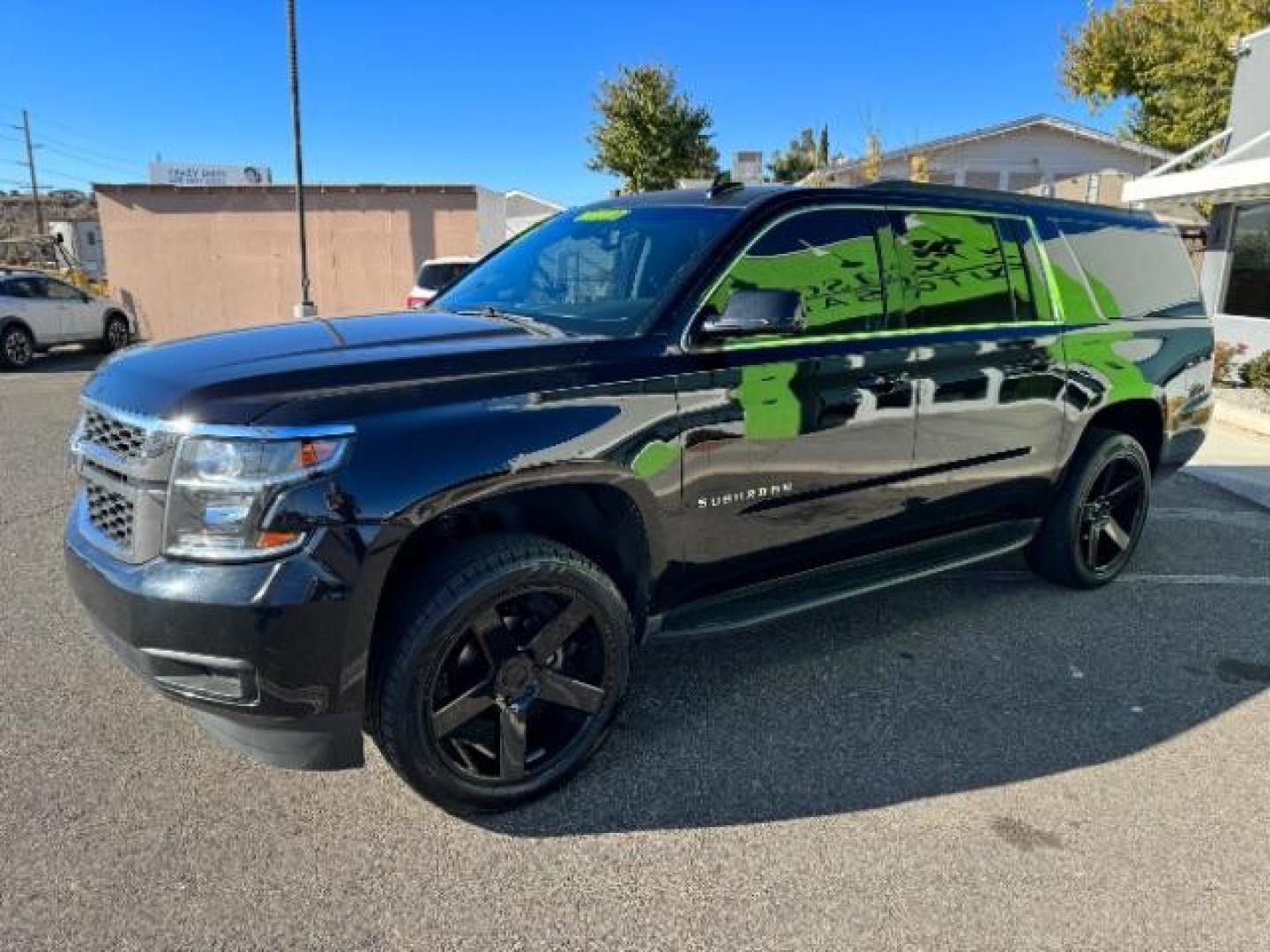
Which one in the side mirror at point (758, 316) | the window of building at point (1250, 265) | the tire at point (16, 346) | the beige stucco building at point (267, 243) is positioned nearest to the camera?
the side mirror at point (758, 316)

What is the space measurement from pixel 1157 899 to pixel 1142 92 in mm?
25225

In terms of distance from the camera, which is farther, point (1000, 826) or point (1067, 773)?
point (1067, 773)

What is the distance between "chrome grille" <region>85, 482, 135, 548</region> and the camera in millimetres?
2521

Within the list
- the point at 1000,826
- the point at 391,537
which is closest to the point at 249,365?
the point at 391,537

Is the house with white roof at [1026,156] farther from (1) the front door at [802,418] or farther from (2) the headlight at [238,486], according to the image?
(2) the headlight at [238,486]

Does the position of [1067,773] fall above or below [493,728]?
below

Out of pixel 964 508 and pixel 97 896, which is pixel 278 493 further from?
pixel 964 508

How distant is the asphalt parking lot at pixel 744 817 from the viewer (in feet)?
7.81

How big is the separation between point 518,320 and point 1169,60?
2279cm

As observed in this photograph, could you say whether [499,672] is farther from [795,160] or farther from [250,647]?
[795,160]

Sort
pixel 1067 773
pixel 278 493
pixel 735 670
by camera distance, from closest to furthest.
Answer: pixel 278 493, pixel 1067 773, pixel 735 670

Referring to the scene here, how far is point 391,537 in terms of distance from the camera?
2.42 meters

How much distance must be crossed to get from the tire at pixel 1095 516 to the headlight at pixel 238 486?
11.8 feet

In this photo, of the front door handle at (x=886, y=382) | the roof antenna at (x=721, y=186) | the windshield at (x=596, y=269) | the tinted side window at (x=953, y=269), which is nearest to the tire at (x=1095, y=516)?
the tinted side window at (x=953, y=269)
